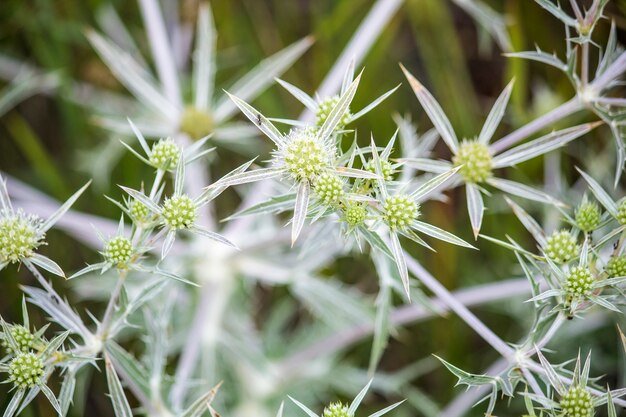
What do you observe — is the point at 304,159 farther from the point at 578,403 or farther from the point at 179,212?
the point at 578,403

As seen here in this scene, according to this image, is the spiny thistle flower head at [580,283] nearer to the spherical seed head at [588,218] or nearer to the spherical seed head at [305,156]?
the spherical seed head at [588,218]

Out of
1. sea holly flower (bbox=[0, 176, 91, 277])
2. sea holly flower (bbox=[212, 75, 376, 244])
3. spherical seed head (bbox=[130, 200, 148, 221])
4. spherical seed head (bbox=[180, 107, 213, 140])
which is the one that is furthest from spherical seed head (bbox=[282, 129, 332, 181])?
spherical seed head (bbox=[180, 107, 213, 140])

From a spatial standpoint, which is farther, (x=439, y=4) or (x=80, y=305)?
(x=439, y=4)

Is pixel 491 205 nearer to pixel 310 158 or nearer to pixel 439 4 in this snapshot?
pixel 439 4

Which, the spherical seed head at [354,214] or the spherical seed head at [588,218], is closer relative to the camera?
the spherical seed head at [354,214]

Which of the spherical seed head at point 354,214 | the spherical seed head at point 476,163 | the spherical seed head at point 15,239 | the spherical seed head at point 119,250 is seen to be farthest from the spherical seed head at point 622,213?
the spherical seed head at point 15,239

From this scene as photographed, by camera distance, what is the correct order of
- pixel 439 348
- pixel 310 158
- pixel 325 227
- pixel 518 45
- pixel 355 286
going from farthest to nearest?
pixel 355 286 → pixel 439 348 → pixel 518 45 → pixel 325 227 → pixel 310 158

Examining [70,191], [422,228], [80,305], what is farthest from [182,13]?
[422,228]
